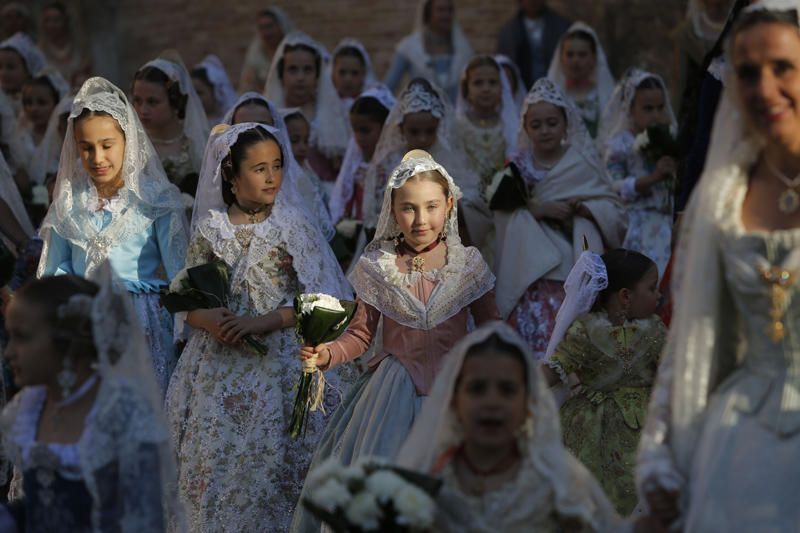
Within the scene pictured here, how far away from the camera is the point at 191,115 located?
404 inches

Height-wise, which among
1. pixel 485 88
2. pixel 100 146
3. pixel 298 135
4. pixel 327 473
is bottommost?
pixel 327 473

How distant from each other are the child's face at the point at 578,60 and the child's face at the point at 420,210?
5085 mm

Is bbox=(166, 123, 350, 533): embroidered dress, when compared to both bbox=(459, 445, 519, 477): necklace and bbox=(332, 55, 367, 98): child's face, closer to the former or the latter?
bbox=(459, 445, 519, 477): necklace

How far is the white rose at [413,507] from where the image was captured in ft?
15.4

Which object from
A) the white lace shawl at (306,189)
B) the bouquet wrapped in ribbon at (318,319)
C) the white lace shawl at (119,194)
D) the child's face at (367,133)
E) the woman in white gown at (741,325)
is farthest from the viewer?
the child's face at (367,133)

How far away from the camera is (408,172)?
23.8 ft

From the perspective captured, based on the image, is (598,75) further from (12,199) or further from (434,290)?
(434,290)

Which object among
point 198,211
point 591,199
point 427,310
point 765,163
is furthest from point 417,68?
point 765,163

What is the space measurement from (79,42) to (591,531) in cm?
1526

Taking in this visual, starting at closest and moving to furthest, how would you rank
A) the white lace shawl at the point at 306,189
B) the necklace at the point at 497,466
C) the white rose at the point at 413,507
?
the white rose at the point at 413,507
the necklace at the point at 497,466
the white lace shawl at the point at 306,189

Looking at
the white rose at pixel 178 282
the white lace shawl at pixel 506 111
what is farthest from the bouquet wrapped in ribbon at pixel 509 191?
the white rose at pixel 178 282

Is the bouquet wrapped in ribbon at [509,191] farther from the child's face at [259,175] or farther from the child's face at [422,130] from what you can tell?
the child's face at [259,175]

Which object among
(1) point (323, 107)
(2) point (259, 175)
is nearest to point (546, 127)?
(2) point (259, 175)

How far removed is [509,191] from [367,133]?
5.85 ft
